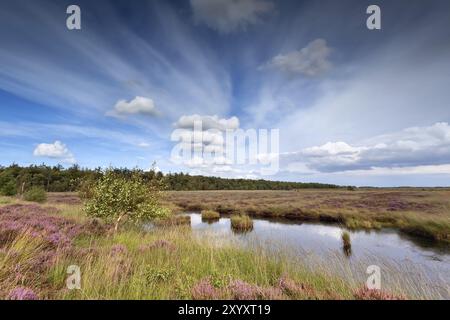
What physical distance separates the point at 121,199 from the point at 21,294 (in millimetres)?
8783

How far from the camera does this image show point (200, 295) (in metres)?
4.54

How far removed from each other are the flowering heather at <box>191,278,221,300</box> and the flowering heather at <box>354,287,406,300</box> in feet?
8.48

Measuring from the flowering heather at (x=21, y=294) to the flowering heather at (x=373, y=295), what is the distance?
213 inches

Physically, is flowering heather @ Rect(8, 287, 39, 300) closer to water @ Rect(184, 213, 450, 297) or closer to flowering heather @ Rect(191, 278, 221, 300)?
flowering heather @ Rect(191, 278, 221, 300)

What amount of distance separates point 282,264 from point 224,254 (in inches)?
79.5

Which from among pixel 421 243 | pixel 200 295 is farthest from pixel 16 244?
pixel 421 243

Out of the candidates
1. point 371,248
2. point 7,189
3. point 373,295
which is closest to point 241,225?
point 371,248

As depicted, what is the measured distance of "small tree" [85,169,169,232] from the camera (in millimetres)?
12445

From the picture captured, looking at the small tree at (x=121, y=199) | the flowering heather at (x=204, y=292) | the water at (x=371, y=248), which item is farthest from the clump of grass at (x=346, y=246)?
the flowering heather at (x=204, y=292)

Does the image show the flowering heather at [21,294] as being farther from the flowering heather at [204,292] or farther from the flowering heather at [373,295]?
the flowering heather at [373,295]

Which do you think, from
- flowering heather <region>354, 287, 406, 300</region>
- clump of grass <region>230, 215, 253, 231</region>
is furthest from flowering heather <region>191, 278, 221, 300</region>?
clump of grass <region>230, 215, 253, 231</region>
